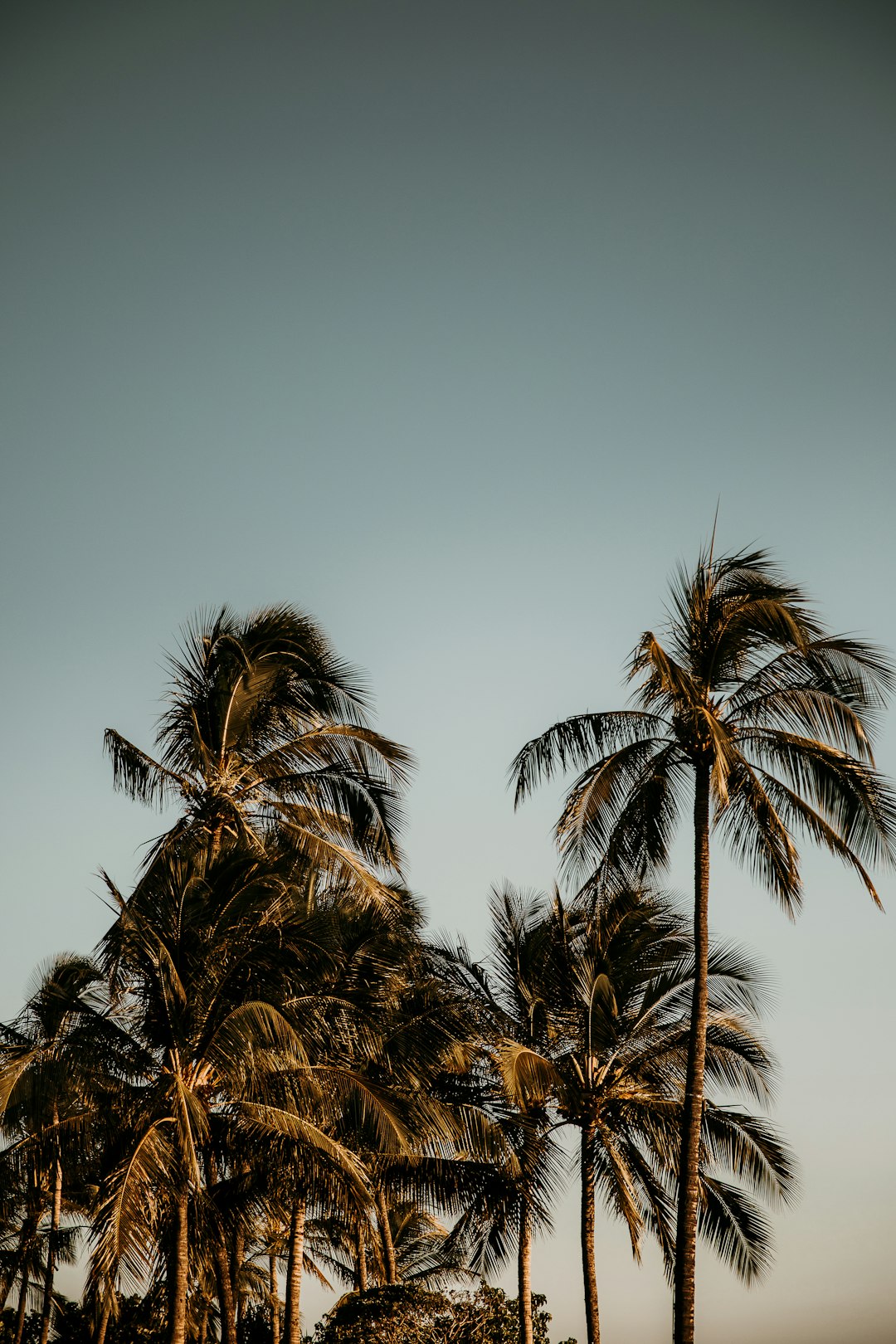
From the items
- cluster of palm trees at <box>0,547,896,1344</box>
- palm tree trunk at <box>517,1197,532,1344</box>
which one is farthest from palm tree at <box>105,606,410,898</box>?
palm tree trunk at <box>517,1197,532,1344</box>

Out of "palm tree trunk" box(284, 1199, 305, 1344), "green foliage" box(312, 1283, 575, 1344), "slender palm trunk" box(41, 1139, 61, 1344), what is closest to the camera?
"green foliage" box(312, 1283, 575, 1344)

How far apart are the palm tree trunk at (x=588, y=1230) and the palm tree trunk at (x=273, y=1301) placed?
10.9 meters

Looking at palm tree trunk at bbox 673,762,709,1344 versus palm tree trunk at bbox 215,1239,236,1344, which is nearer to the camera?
palm tree trunk at bbox 673,762,709,1344

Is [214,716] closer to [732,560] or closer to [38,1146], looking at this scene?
[38,1146]

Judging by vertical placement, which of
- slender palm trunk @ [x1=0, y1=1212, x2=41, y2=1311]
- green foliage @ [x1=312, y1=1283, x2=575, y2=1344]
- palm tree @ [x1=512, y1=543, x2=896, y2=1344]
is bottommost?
green foliage @ [x1=312, y1=1283, x2=575, y2=1344]

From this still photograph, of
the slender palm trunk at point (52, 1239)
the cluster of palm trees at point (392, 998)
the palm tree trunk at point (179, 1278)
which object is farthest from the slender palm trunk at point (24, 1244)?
the palm tree trunk at point (179, 1278)

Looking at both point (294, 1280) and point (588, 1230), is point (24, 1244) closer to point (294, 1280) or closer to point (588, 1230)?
point (294, 1280)

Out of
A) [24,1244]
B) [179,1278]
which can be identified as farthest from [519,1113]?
[24,1244]

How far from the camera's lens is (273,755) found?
20.2m

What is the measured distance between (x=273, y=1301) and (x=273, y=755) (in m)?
19.3

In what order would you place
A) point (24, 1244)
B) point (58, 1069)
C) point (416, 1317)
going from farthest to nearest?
point (24, 1244) → point (416, 1317) → point (58, 1069)

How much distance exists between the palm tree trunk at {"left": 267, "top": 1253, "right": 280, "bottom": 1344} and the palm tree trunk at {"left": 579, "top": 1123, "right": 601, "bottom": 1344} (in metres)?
10.9

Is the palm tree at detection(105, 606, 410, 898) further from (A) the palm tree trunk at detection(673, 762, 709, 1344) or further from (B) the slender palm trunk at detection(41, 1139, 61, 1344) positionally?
(B) the slender palm trunk at detection(41, 1139, 61, 1344)

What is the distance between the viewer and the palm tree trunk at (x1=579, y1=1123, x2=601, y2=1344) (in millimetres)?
21031
